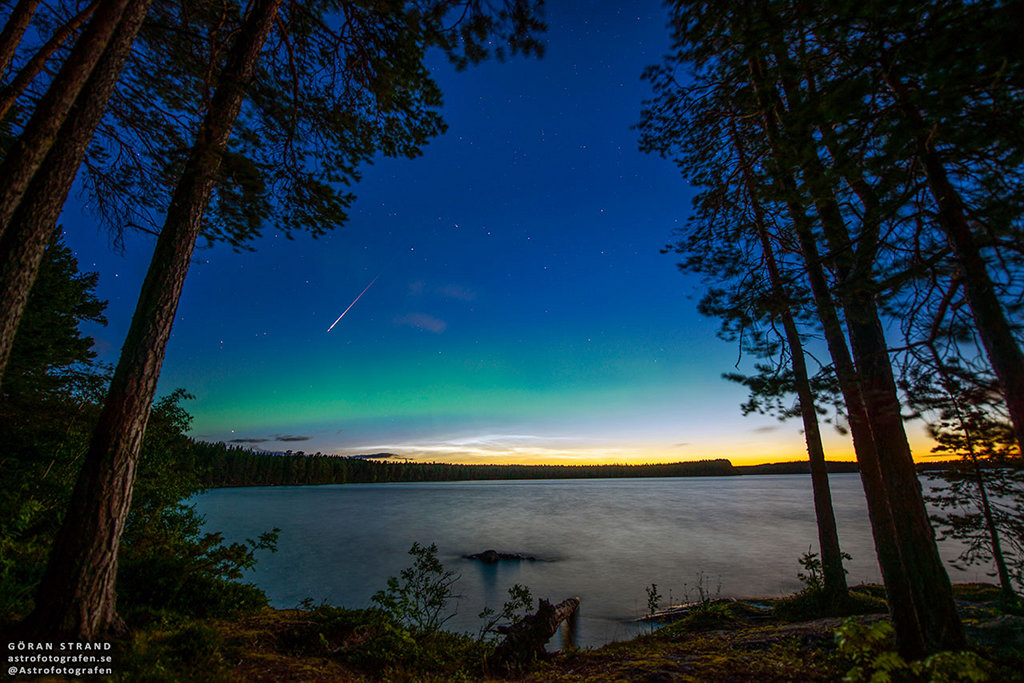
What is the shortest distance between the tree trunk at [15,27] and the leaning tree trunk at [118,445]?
2443 millimetres

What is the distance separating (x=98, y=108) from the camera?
4.20m

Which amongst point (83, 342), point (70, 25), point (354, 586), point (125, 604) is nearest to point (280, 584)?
point (354, 586)

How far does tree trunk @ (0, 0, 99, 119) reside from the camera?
449 cm

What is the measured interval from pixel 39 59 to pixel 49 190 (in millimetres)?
2604

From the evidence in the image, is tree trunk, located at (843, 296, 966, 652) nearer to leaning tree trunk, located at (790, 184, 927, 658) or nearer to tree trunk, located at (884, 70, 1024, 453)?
leaning tree trunk, located at (790, 184, 927, 658)

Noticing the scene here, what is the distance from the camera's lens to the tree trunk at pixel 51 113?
356 cm

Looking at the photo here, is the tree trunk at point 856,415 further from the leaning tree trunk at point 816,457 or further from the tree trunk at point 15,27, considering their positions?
the tree trunk at point 15,27

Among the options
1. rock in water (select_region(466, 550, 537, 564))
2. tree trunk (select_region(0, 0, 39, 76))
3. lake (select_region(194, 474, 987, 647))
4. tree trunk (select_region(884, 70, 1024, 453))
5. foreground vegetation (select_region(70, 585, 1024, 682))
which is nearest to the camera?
tree trunk (select_region(884, 70, 1024, 453))

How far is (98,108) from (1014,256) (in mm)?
9091

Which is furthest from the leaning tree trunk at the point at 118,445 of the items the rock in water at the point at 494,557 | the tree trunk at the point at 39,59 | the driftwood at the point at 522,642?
the rock in water at the point at 494,557

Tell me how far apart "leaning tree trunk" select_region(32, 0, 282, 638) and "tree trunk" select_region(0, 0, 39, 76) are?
8.01ft

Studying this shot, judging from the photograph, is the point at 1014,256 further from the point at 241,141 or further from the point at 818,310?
the point at 241,141

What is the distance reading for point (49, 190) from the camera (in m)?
3.81

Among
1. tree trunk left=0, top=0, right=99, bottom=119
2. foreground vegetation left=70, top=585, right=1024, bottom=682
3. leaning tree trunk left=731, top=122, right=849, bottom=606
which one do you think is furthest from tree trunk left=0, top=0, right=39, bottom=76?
leaning tree trunk left=731, top=122, right=849, bottom=606
